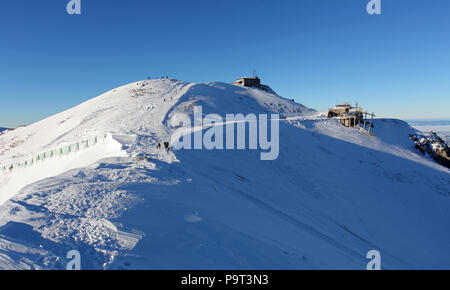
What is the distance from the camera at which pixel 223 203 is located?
1092 centimetres

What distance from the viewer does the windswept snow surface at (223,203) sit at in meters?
6.34

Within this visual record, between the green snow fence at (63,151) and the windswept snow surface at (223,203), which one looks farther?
the green snow fence at (63,151)

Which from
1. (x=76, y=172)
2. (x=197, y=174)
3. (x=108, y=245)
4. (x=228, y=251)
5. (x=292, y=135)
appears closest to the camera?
(x=108, y=245)

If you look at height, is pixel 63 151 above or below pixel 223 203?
above

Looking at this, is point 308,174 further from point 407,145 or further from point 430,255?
point 407,145

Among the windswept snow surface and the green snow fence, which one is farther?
A: the green snow fence

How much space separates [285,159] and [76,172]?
1835cm

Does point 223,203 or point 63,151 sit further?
point 63,151

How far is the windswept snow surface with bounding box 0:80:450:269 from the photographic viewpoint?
250 inches

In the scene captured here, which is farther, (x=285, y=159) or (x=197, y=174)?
(x=285, y=159)

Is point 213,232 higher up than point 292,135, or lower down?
lower down

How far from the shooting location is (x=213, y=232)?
7.51 metres

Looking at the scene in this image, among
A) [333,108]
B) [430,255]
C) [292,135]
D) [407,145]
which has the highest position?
[333,108]

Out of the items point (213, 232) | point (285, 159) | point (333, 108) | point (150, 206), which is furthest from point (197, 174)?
point (333, 108)
